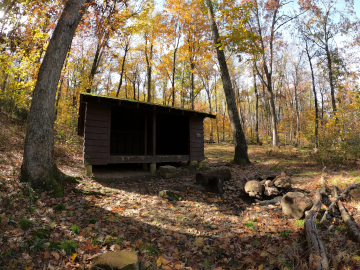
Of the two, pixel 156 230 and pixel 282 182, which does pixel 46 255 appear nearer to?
pixel 156 230

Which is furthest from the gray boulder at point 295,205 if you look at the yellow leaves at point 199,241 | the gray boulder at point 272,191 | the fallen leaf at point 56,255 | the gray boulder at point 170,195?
the fallen leaf at point 56,255

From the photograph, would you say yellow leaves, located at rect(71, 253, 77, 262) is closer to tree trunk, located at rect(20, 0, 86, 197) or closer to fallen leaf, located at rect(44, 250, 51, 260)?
fallen leaf, located at rect(44, 250, 51, 260)

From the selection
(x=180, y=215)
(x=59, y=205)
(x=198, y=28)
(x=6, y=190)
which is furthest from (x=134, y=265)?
(x=198, y=28)

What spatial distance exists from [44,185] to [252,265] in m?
5.54

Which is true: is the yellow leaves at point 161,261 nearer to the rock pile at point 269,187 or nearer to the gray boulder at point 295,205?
the gray boulder at point 295,205

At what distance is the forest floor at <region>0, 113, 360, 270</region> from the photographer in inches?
124

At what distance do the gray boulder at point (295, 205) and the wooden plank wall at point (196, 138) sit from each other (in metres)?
6.01

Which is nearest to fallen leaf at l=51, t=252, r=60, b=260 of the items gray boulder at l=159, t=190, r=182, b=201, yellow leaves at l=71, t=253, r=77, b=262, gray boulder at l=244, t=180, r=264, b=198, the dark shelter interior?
yellow leaves at l=71, t=253, r=77, b=262

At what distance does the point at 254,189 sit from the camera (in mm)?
6660

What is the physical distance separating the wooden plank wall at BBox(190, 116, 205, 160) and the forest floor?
4.29 m

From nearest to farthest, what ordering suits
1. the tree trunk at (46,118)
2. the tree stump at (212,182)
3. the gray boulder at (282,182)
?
the tree trunk at (46,118)
the gray boulder at (282,182)
the tree stump at (212,182)

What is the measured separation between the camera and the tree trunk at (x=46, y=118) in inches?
222

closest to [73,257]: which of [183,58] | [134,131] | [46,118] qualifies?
[46,118]

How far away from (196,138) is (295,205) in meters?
6.71
